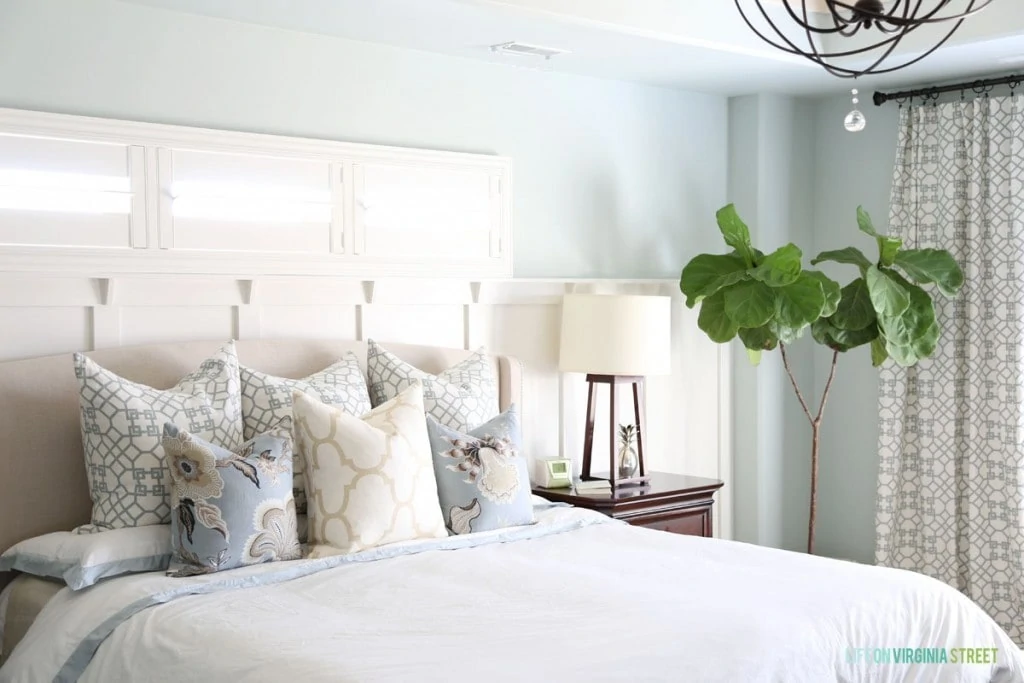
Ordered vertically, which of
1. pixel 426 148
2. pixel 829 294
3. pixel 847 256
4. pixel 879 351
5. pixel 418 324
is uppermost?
pixel 426 148

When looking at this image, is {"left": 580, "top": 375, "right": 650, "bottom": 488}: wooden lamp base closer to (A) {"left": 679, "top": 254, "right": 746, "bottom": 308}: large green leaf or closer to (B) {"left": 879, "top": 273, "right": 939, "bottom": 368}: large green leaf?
(A) {"left": 679, "top": 254, "right": 746, "bottom": 308}: large green leaf

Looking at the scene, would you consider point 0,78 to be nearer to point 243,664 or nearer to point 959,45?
point 243,664

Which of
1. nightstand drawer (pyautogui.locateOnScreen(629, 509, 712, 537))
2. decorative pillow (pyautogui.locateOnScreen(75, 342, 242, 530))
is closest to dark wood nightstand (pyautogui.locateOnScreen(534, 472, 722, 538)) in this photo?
nightstand drawer (pyautogui.locateOnScreen(629, 509, 712, 537))

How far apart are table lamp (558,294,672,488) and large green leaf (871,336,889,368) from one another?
2.75 ft

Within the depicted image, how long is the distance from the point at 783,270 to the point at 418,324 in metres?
1.35

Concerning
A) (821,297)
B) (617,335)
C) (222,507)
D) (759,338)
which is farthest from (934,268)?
(222,507)

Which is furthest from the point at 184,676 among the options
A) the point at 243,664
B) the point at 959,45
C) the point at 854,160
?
the point at 854,160

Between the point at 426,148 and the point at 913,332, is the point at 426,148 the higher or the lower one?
the higher one

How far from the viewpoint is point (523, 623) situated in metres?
2.49

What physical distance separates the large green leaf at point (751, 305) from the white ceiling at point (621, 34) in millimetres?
877

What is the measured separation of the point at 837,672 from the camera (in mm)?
2533

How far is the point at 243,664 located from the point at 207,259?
1.66 metres

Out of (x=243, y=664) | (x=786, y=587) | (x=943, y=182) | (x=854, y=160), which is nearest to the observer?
(x=243, y=664)

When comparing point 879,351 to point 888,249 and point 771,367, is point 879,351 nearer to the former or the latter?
point 888,249
